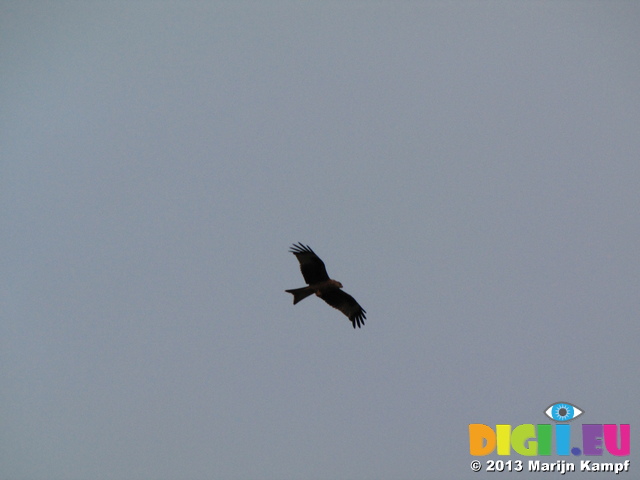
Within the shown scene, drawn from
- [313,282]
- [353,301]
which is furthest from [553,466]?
[313,282]

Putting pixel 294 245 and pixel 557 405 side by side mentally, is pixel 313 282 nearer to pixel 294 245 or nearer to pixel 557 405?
pixel 294 245

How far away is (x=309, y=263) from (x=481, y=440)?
10.2m

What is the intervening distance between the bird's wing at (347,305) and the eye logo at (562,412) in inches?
364

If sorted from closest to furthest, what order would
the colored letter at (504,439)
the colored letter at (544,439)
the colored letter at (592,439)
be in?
the colored letter at (592,439), the colored letter at (544,439), the colored letter at (504,439)

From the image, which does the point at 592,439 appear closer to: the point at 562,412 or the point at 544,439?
the point at 544,439

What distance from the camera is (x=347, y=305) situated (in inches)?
1064

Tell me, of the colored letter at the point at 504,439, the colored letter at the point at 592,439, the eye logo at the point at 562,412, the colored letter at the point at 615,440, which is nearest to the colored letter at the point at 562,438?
the eye logo at the point at 562,412

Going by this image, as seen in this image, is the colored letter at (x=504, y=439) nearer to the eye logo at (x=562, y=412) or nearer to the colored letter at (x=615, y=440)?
the eye logo at (x=562, y=412)

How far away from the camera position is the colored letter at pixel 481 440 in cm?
2847

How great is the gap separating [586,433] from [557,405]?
2.88 metres

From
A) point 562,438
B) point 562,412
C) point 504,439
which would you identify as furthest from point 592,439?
point 504,439

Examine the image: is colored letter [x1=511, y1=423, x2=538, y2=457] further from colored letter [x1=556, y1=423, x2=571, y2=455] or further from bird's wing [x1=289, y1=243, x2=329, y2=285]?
bird's wing [x1=289, y1=243, x2=329, y2=285]

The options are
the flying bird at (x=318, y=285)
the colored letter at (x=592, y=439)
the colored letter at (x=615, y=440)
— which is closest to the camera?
the flying bird at (x=318, y=285)

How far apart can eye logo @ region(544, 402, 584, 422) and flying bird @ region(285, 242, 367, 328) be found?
9.32 m
